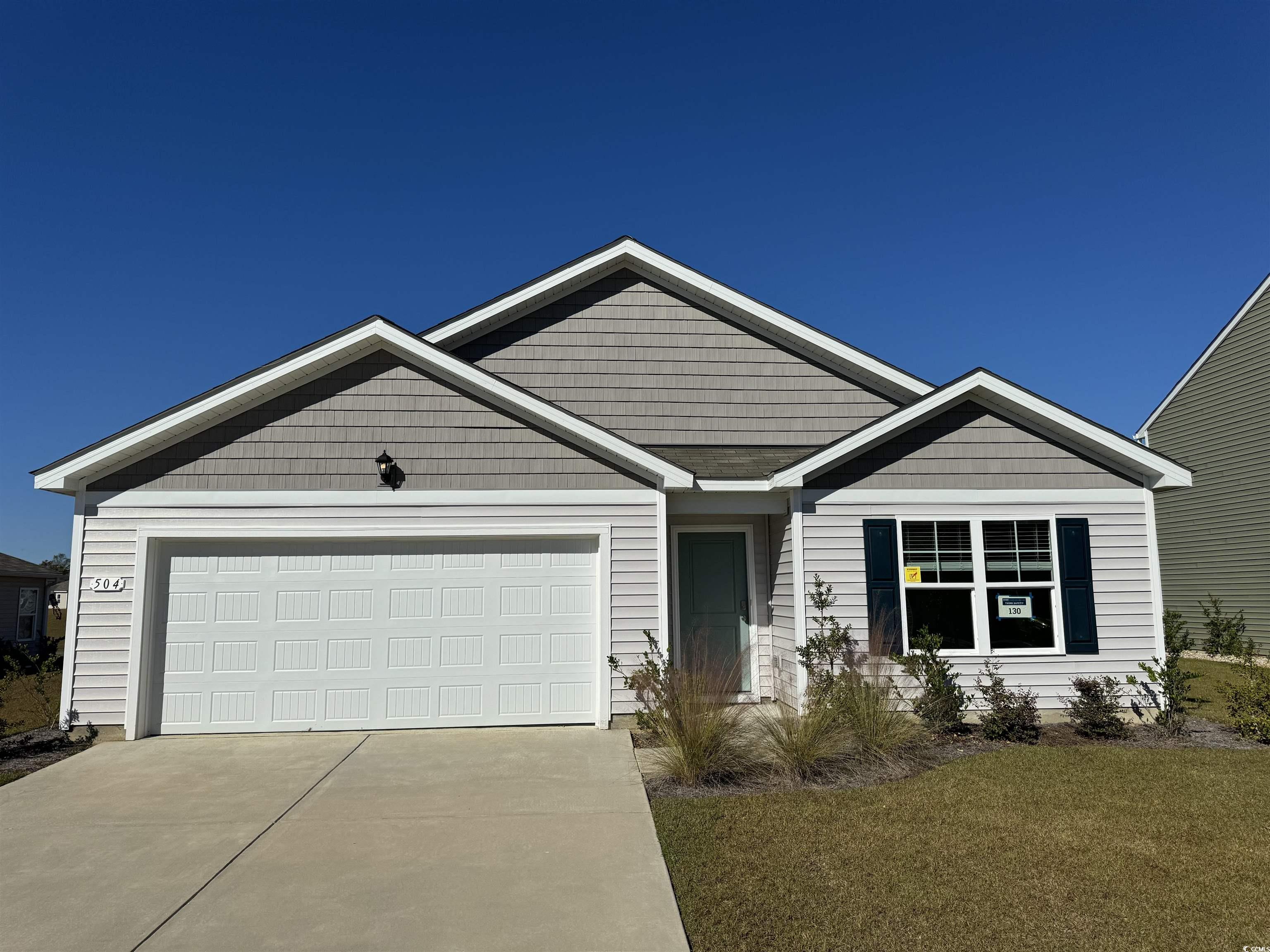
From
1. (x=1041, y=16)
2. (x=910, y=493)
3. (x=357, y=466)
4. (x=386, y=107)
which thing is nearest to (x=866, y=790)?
(x=910, y=493)

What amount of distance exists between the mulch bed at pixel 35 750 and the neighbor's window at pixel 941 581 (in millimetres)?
9230

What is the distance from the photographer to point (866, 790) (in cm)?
634

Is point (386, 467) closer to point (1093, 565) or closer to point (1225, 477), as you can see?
point (1093, 565)

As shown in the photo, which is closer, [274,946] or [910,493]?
[274,946]

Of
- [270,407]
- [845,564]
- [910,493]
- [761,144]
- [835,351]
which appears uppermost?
[761,144]

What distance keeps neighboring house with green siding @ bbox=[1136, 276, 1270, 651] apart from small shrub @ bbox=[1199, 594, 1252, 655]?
207 millimetres

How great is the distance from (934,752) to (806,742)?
183 centimetres

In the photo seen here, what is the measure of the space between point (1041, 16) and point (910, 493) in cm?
749

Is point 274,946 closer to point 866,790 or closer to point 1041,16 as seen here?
point 866,790

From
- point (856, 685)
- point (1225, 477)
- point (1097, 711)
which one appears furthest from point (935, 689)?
point (1225, 477)

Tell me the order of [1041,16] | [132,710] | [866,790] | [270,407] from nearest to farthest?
[866,790] < [132,710] < [270,407] < [1041,16]

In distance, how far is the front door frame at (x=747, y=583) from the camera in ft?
33.8

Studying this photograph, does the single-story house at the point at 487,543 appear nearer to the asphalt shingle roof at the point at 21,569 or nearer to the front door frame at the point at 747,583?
the front door frame at the point at 747,583

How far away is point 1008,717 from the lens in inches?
320
